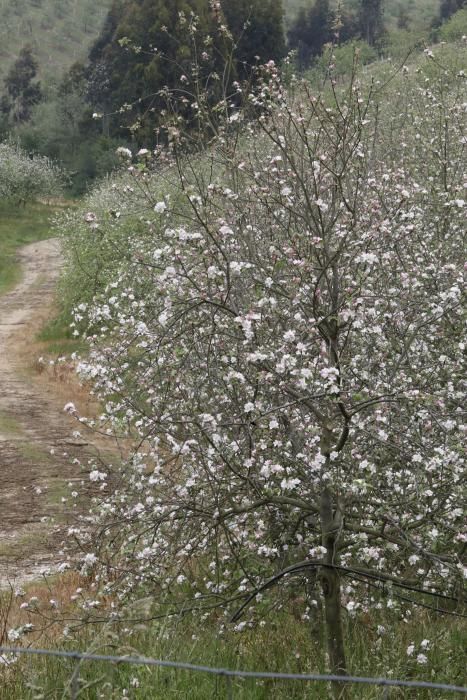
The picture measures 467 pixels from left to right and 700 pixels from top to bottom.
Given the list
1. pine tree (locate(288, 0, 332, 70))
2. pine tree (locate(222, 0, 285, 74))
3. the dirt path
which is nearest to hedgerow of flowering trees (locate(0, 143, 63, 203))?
pine tree (locate(222, 0, 285, 74))

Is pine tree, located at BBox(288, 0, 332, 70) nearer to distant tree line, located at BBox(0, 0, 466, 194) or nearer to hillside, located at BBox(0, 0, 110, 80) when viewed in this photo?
distant tree line, located at BBox(0, 0, 466, 194)

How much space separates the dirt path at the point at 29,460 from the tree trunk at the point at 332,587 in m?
2.84

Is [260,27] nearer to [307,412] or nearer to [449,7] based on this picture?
[449,7]

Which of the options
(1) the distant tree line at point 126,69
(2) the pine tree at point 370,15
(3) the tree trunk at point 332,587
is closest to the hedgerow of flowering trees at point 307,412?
(3) the tree trunk at point 332,587

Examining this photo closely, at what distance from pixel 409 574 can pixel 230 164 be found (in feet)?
11.5

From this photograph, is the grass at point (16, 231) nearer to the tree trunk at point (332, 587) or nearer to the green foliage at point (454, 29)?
the green foliage at point (454, 29)

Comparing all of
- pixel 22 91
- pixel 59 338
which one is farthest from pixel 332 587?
pixel 22 91

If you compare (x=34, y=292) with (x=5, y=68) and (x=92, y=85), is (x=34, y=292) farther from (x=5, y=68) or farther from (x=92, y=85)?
(x=5, y=68)

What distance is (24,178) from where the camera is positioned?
4925 cm

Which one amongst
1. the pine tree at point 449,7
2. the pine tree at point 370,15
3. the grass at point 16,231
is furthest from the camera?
the pine tree at point 370,15

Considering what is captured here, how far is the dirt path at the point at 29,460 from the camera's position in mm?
10000

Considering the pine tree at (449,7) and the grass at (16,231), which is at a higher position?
the pine tree at (449,7)

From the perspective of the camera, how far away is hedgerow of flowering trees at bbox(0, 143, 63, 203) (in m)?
48.5

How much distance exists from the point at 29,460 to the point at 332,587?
9292 mm
